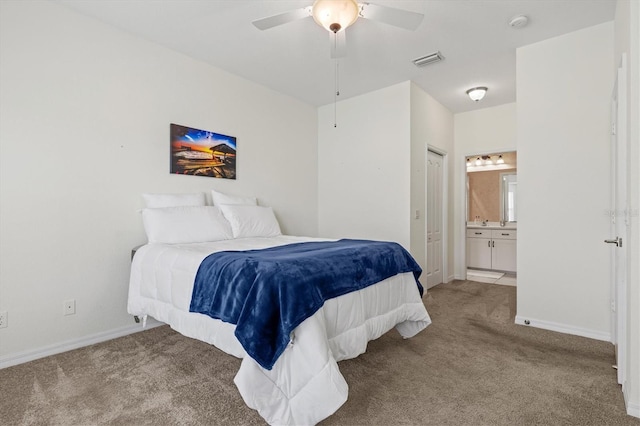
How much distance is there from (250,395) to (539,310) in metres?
2.85

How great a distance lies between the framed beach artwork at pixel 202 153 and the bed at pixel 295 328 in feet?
2.03

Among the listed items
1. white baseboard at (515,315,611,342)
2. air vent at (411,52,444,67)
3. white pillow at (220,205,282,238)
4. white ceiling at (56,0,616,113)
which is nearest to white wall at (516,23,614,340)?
white baseboard at (515,315,611,342)

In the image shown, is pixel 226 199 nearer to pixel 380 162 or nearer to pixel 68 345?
pixel 68 345

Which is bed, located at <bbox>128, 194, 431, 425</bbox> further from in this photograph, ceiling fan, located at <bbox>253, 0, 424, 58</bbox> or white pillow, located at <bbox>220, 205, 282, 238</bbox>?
ceiling fan, located at <bbox>253, 0, 424, 58</bbox>

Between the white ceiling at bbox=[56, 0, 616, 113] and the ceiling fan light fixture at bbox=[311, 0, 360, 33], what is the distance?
1.48 feet

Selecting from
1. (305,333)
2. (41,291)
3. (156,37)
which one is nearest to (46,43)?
(156,37)

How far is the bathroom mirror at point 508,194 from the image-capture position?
6.27 meters

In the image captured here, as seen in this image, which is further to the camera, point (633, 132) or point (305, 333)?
point (633, 132)

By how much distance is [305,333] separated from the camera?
1.63 m

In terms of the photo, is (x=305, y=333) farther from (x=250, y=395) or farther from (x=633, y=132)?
(x=633, y=132)

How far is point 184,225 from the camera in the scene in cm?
291

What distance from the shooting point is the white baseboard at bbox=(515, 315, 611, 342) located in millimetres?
2790

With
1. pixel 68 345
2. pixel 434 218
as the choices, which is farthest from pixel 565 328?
pixel 68 345

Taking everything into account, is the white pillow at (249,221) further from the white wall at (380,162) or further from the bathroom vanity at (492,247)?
the bathroom vanity at (492,247)
